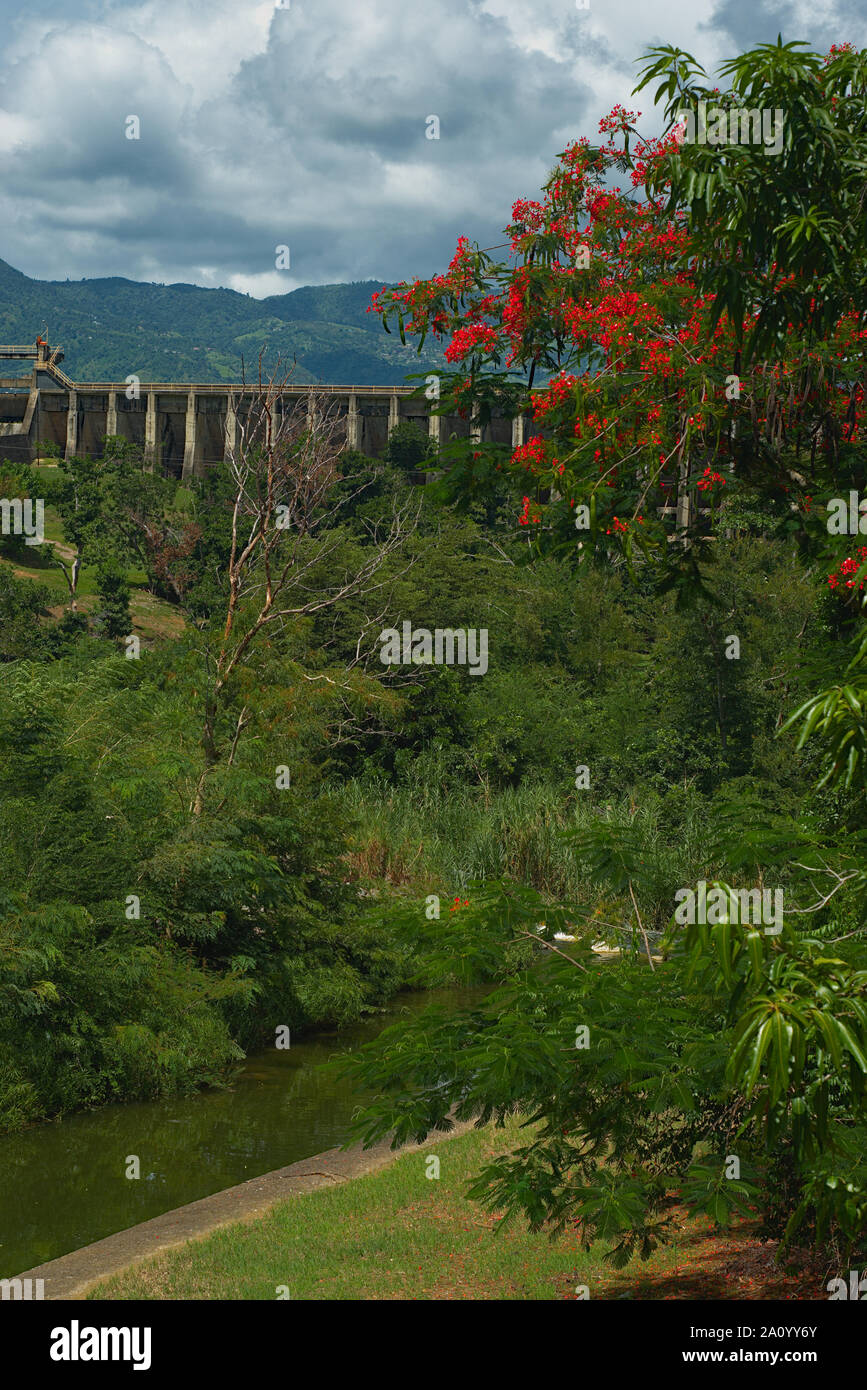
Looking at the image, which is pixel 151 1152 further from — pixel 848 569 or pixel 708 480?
pixel 848 569

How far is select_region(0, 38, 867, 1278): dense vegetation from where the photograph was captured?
18.1 ft

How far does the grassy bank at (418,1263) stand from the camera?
826 cm

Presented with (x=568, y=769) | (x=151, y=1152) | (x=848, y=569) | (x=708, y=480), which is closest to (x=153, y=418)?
(x=568, y=769)

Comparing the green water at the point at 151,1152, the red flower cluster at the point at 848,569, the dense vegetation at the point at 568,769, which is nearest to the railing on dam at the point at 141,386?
the dense vegetation at the point at 568,769

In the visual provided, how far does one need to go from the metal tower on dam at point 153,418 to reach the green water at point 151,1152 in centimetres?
5049

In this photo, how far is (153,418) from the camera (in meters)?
67.0

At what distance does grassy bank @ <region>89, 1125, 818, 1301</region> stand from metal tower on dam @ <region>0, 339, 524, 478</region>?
54.8 meters

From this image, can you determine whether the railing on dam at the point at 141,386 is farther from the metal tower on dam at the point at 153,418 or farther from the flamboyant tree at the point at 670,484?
the flamboyant tree at the point at 670,484

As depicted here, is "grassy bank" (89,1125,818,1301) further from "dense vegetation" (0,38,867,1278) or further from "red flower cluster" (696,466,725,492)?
"red flower cluster" (696,466,725,492)

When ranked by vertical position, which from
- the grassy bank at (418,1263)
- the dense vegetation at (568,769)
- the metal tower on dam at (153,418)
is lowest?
the grassy bank at (418,1263)

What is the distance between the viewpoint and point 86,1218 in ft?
36.9

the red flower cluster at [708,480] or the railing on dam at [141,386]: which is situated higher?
the railing on dam at [141,386]
